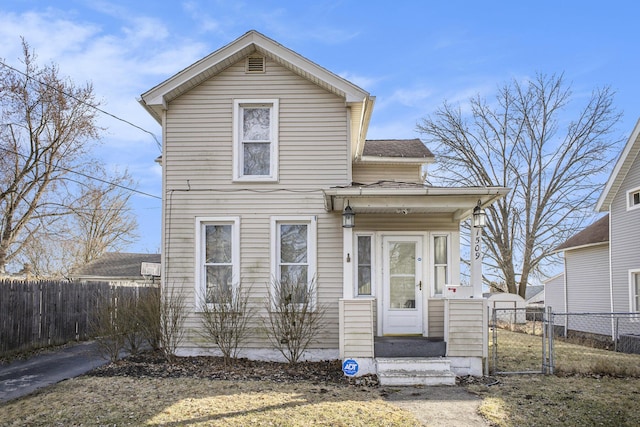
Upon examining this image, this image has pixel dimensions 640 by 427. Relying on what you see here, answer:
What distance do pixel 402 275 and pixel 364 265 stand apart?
79cm

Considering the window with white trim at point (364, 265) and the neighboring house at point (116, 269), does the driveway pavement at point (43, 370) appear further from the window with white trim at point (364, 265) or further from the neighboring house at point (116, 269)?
the neighboring house at point (116, 269)

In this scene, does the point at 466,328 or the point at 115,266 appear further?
Answer: the point at 115,266

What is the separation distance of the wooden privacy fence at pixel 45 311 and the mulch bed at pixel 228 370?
2.11m

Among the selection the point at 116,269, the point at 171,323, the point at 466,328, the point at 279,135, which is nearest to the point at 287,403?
the point at 466,328

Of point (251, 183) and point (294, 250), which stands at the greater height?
point (251, 183)

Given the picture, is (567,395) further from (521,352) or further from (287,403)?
(521,352)

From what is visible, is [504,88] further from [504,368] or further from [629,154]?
[504,368]

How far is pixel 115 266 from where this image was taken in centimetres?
3250

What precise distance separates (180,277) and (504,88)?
23017mm

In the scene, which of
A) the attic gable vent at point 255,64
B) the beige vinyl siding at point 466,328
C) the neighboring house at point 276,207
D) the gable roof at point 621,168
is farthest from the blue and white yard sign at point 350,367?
the gable roof at point 621,168

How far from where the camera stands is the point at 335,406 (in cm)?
728

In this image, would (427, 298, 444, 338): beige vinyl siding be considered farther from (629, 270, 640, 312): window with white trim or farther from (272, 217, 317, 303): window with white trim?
(629, 270, 640, 312): window with white trim

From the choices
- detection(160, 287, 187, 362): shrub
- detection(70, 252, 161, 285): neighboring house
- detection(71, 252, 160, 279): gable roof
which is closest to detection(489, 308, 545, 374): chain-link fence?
detection(160, 287, 187, 362): shrub

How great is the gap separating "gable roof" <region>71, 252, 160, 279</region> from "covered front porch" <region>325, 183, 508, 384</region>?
2246 cm
